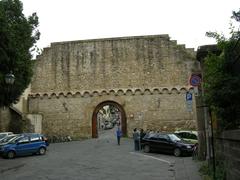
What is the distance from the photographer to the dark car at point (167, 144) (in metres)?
20.3

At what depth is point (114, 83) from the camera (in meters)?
33.3

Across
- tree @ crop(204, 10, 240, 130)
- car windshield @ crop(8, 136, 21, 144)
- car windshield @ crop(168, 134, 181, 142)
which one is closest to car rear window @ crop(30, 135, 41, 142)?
car windshield @ crop(8, 136, 21, 144)

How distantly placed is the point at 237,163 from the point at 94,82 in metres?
26.8

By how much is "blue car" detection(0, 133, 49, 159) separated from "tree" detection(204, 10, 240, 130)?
14.9 m

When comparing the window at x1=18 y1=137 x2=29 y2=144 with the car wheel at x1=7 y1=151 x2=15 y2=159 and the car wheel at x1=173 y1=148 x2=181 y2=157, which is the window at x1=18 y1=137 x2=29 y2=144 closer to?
the car wheel at x1=7 y1=151 x2=15 y2=159

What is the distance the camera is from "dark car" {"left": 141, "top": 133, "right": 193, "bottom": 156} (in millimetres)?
20344

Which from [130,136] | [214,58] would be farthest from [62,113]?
[214,58]

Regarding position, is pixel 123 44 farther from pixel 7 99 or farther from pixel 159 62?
pixel 7 99

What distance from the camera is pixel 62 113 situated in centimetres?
3381

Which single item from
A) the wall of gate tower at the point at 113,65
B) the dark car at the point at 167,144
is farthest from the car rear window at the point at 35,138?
the wall of gate tower at the point at 113,65

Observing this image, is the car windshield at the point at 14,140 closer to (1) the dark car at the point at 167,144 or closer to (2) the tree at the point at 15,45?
(2) the tree at the point at 15,45

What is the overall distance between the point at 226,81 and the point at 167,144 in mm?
13022

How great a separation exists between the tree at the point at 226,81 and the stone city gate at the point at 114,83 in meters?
23.0

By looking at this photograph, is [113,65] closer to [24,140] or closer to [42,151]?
[42,151]
